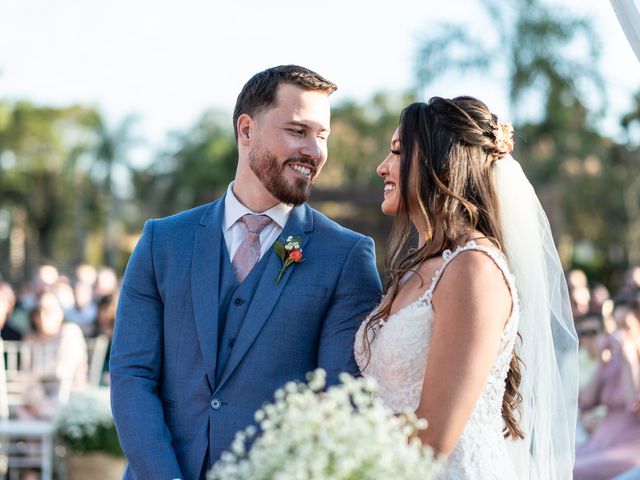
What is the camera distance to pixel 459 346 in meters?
2.64

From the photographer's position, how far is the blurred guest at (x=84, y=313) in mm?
11781

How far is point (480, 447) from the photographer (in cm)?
291

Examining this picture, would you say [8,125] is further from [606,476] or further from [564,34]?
[606,476]

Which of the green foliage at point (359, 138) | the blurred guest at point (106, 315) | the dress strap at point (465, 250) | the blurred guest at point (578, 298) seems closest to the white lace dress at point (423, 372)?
the dress strap at point (465, 250)

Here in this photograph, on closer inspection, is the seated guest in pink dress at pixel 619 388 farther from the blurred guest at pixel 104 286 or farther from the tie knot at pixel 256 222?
the blurred guest at pixel 104 286

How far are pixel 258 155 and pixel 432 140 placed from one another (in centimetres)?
59

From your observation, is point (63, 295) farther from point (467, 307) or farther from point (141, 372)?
point (467, 307)

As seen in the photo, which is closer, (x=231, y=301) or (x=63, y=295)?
(x=231, y=301)

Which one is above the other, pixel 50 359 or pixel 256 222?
pixel 256 222

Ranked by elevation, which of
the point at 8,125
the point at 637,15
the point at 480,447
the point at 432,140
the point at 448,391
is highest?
the point at 637,15

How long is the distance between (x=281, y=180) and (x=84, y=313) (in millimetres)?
9378

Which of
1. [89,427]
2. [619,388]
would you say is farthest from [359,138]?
[619,388]

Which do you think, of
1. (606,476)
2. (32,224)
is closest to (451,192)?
(606,476)

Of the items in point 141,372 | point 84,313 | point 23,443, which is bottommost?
point 23,443
